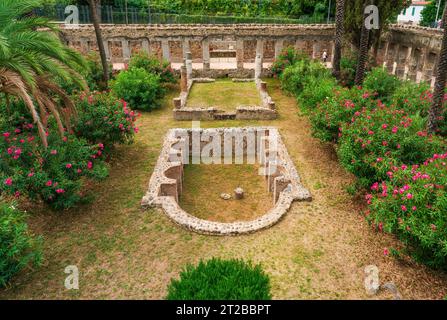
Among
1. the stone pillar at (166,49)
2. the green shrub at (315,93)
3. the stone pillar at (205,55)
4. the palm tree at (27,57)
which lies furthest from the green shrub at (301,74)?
the palm tree at (27,57)

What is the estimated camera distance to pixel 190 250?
8102mm

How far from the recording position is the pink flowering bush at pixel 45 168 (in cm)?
810

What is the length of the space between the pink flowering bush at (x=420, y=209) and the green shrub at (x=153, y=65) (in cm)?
1569

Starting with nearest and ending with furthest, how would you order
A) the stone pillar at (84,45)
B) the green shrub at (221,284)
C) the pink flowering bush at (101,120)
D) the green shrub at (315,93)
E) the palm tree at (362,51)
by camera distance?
the green shrub at (221,284)
the pink flowering bush at (101,120)
the green shrub at (315,93)
the palm tree at (362,51)
the stone pillar at (84,45)

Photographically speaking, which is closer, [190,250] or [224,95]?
[190,250]

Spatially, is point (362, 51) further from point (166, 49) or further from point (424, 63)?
point (166, 49)

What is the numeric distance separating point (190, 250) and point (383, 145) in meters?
5.15

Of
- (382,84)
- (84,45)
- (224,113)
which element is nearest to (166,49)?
(84,45)

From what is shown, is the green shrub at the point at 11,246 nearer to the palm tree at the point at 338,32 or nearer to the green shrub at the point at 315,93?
the green shrub at the point at 315,93

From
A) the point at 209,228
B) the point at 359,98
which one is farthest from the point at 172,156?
the point at 359,98

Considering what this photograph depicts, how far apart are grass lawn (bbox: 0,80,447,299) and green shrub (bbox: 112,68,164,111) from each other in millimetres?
7155

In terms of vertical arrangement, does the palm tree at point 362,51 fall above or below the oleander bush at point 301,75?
above

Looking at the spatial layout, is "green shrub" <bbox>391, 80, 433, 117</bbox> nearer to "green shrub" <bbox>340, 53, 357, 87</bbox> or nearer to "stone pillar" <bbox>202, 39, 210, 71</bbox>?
"green shrub" <bbox>340, 53, 357, 87</bbox>

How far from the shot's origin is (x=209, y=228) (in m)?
8.65
